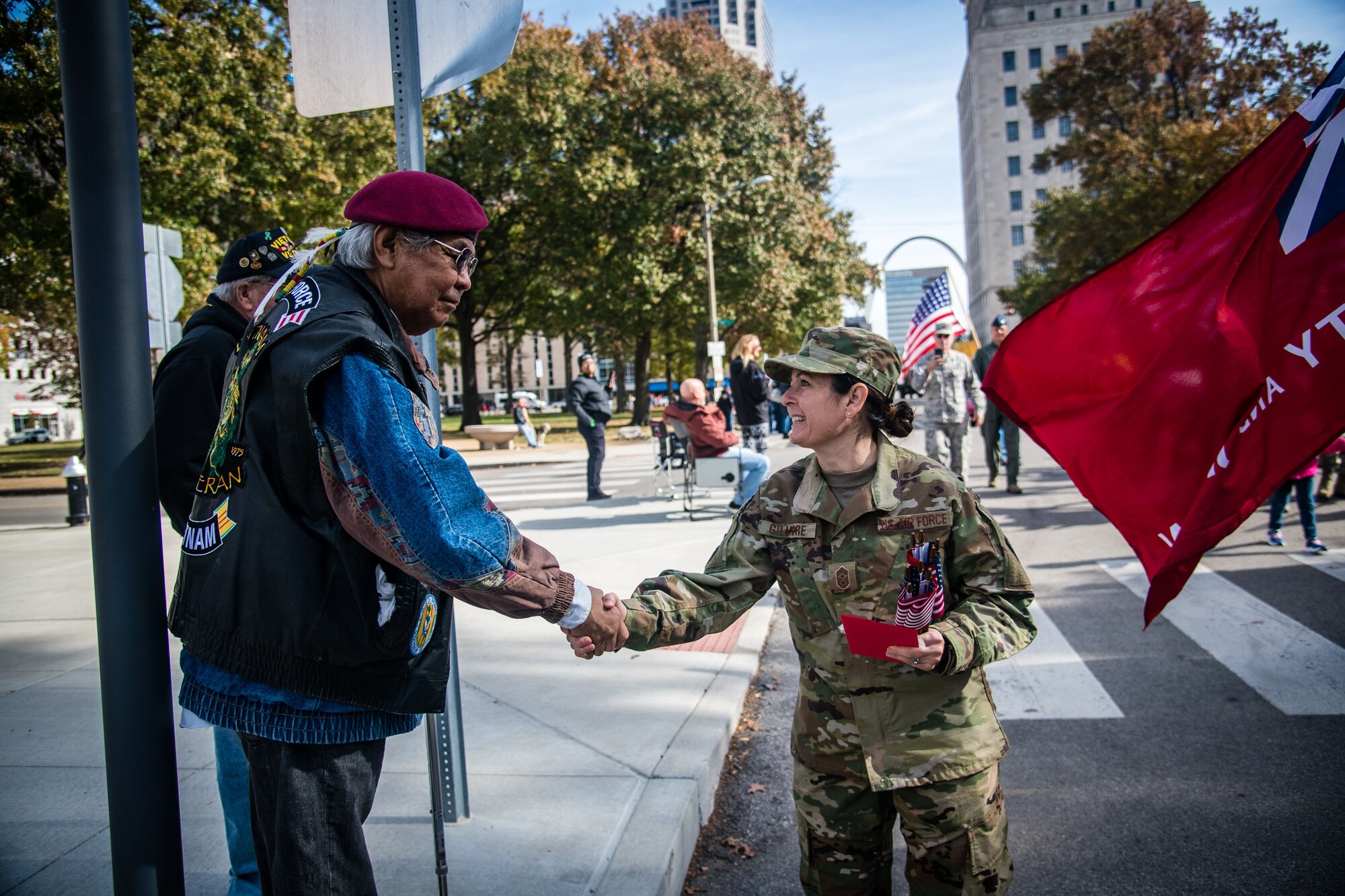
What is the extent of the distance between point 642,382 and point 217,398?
105ft

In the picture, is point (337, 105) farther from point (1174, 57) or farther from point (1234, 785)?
→ point (1174, 57)

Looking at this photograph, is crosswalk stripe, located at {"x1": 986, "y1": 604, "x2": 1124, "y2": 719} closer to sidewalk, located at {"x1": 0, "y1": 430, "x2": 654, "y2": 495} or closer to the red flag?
the red flag

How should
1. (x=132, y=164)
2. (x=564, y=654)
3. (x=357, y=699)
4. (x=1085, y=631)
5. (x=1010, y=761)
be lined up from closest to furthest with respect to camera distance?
(x=357, y=699) < (x=132, y=164) < (x=1010, y=761) < (x=564, y=654) < (x=1085, y=631)

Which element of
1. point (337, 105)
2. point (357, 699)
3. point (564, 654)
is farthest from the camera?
point (564, 654)

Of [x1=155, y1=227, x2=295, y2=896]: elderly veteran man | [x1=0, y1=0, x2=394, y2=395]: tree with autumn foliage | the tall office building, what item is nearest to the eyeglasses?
[x1=155, y1=227, x2=295, y2=896]: elderly veteran man

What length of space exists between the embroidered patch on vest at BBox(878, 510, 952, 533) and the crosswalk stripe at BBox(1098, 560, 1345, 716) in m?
2.97

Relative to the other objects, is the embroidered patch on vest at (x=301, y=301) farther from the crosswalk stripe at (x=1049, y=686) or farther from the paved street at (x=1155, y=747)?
the crosswalk stripe at (x=1049, y=686)

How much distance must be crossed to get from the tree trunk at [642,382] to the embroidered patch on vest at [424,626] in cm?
3076

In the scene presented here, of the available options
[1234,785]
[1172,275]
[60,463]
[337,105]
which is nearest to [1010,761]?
[1234,785]

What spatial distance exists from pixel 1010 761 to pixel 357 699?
128 inches

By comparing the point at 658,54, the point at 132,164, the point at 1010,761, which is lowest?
the point at 1010,761

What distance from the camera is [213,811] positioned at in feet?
11.7

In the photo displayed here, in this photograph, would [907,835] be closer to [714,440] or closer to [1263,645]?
[1263,645]

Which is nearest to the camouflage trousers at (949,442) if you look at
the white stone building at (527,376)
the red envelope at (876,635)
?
the red envelope at (876,635)
